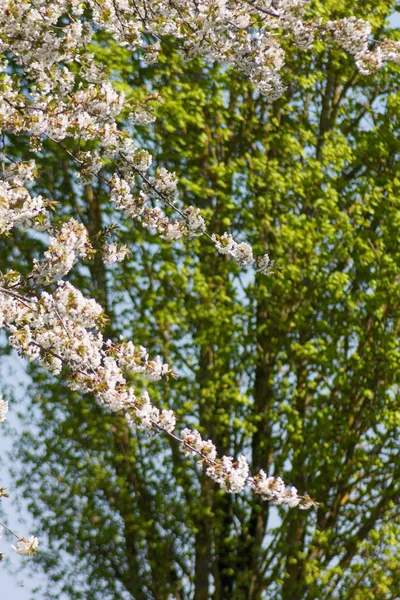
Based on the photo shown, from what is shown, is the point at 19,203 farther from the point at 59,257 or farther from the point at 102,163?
the point at 102,163

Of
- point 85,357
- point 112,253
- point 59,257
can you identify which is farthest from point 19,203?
point 112,253

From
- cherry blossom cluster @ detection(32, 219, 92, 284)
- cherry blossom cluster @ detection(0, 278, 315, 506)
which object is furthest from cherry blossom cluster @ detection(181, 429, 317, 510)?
cherry blossom cluster @ detection(32, 219, 92, 284)

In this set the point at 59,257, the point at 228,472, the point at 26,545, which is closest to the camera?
the point at 59,257

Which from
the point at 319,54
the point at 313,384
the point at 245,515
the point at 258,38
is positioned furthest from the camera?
the point at 319,54

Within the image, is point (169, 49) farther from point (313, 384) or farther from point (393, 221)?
point (313, 384)

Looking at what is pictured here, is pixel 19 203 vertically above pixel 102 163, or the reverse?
pixel 102 163

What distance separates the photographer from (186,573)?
12703 mm

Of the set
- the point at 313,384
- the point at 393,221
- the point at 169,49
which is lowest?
the point at 313,384

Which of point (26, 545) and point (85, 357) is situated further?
point (26, 545)

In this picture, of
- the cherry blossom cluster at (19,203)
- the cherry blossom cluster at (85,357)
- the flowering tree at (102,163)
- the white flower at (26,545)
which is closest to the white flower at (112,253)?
the flowering tree at (102,163)

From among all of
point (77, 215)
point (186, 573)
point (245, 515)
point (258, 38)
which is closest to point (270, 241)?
point (77, 215)

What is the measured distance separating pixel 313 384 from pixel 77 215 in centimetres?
373

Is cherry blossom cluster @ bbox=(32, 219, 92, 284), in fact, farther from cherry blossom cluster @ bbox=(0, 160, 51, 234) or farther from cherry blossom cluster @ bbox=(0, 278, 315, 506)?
cherry blossom cluster @ bbox=(0, 160, 51, 234)

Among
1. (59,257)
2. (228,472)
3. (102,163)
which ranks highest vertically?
(102,163)
